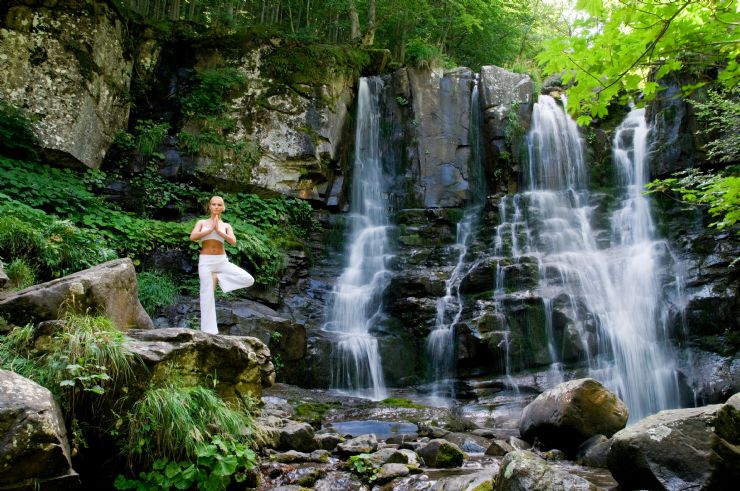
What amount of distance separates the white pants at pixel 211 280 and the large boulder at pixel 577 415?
12.0 ft

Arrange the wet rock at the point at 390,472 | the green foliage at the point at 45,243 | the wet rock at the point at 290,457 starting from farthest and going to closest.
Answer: the green foliage at the point at 45,243, the wet rock at the point at 290,457, the wet rock at the point at 390,472

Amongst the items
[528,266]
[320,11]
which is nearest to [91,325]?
[528,266]

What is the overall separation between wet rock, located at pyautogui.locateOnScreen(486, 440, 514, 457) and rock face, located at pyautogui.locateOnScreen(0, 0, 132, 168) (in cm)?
1013

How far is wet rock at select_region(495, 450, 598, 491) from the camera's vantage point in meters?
3.49

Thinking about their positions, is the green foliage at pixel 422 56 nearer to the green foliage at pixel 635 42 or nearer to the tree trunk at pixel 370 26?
the tree trunk at pixel 370 26

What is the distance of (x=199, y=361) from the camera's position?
4230mm

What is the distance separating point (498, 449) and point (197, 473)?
3.30m

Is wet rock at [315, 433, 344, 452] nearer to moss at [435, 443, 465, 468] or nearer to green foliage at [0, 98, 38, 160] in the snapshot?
moss at [435, 443, 465, 468]

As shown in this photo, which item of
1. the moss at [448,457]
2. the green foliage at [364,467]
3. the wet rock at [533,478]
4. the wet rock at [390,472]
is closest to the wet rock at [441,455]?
the moss at [448,457]

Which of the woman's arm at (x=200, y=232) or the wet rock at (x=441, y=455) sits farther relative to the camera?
the woman's arm at (x=200, y=232)

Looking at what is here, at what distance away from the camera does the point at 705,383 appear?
822cm

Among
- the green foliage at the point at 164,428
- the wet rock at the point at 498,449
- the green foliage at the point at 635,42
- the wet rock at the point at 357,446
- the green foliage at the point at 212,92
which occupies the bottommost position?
the wet rock at the point at 498,449

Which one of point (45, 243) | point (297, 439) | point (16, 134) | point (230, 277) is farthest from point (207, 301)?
point (16, 134)

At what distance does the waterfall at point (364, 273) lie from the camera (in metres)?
9.34
